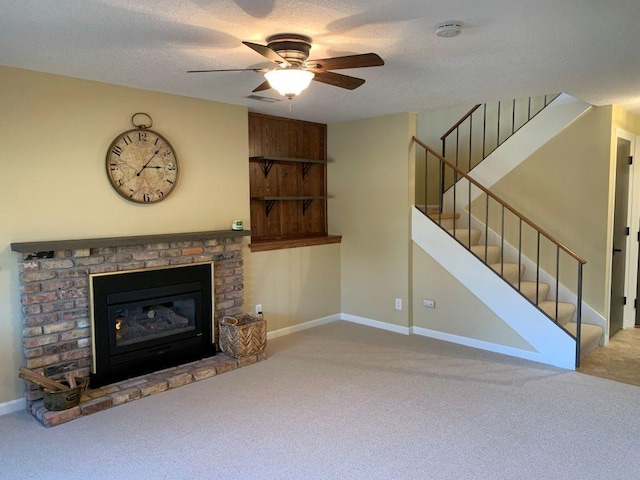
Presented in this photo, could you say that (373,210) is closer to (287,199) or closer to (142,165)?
(287,199)

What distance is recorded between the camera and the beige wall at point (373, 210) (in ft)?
16.3

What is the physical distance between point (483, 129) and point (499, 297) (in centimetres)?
246

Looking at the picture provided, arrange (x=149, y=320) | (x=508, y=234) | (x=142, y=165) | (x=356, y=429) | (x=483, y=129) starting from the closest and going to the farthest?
(x=356, y=429), (x=142, y=165), (x=149, y=320), (x=508, y=234), (x=483, y=129)

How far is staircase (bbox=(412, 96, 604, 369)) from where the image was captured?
4062 millimetres

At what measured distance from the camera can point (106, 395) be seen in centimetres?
333

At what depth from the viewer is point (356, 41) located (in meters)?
2.65

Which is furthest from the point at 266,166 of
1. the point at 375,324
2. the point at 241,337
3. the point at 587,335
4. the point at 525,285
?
the point at 587,335

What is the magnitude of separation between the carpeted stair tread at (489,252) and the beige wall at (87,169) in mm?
2355

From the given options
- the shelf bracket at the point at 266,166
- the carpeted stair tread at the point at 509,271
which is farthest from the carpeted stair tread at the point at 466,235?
the shelf bracket at the point at 266,166

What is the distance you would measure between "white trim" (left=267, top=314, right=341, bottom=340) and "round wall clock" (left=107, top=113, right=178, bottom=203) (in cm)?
189

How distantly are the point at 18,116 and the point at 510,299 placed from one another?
4190mm

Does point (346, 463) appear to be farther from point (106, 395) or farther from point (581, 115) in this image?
point (581, 115)

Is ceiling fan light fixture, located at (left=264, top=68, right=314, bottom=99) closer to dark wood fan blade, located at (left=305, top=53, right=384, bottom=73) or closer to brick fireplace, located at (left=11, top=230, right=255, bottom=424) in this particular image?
dark wood fan blade, located at (left=305, top=53, right=384, bottom=73)

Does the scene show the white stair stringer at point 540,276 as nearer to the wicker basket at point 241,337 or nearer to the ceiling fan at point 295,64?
the wicker basket at point 241,337
